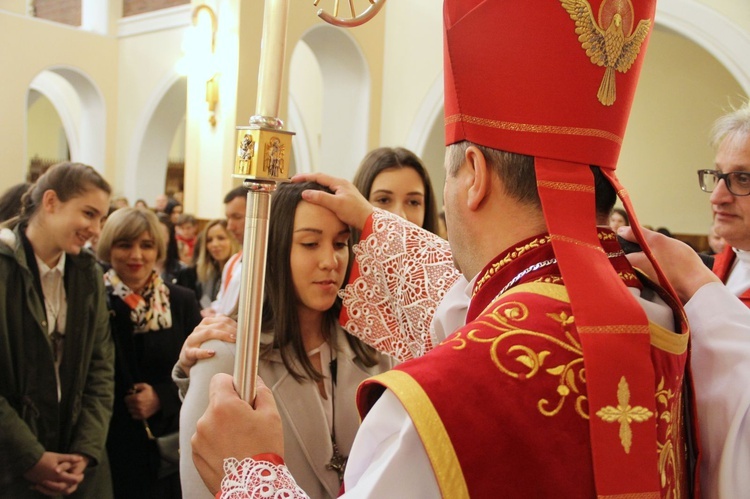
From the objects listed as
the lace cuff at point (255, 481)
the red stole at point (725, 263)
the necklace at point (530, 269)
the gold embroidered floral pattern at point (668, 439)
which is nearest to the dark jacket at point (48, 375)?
the lace cuff at point (255, 481)

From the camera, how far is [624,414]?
106 centimetres

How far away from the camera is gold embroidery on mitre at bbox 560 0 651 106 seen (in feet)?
3.99

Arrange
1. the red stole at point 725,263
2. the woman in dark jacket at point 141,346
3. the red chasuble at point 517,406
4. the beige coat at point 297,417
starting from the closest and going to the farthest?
the red chasuble at point 517,406 < the beige coat at point 297,417 < the red stole at point 725,263 < the woman in dark jacket at point 141,346

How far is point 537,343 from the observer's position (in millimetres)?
1072

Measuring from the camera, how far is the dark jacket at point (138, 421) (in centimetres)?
328

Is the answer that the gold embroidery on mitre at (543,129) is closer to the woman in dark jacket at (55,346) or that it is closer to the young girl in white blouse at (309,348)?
the young girl in white blouse at (309,348)

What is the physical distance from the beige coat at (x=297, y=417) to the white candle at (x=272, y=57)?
899 millimetres

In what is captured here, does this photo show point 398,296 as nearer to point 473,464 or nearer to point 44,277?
point 473,464

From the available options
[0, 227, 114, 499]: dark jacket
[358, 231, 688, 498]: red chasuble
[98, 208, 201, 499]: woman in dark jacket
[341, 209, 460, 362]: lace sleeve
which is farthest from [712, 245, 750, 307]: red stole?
[0, 227, 114, 499]: dark jacket

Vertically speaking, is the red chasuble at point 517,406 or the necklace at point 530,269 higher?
the necklace at point 530,269

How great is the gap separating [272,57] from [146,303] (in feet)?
8.59

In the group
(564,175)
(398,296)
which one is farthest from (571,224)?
(398,296)

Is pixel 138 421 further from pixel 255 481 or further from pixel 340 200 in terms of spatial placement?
pixel 255 481

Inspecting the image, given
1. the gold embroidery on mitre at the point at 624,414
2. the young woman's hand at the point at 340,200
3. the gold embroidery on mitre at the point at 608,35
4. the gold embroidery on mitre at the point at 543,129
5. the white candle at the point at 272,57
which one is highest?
the gold embroidery on mitre at the point at 608,35
